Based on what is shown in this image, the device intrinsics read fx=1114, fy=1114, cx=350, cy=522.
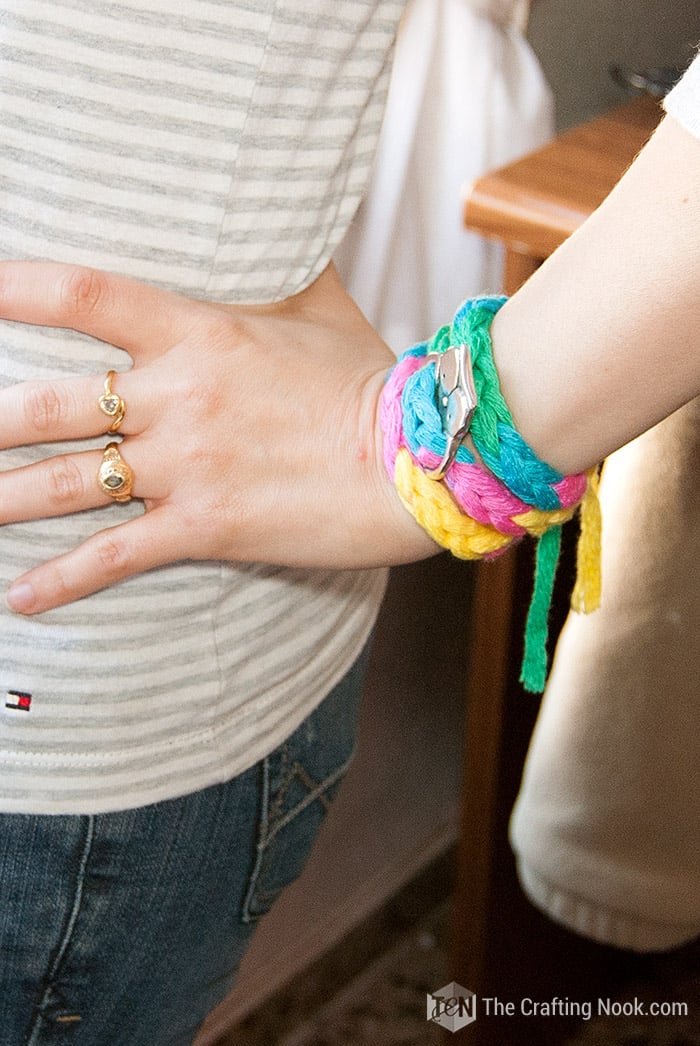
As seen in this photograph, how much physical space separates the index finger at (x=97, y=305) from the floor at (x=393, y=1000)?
105 centimetres

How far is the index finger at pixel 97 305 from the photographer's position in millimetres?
461

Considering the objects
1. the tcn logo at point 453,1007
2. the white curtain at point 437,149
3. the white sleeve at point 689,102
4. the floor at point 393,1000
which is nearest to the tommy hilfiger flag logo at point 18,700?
the white sleeve at point 689,102

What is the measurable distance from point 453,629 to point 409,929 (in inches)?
16.7

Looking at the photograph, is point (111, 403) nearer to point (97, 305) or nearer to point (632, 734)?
point (97, 305)

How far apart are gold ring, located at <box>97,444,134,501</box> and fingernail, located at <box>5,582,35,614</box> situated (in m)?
0.05

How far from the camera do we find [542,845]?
0.89 metres

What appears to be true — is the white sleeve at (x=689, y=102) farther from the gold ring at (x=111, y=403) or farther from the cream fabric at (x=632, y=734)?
the cream fabric at (x=632, y=734)

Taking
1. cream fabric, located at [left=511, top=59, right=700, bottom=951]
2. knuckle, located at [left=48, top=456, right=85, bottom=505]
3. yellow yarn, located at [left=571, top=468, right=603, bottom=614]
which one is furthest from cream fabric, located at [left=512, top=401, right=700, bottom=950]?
knuckle, located at [left=48, top=456, right=85, bottom=505]

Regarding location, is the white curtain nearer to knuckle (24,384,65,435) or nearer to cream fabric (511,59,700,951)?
cream fabric (511,59,700,951)

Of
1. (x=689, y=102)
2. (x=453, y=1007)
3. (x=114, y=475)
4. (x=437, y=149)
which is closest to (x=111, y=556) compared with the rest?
(x=114, y=475)

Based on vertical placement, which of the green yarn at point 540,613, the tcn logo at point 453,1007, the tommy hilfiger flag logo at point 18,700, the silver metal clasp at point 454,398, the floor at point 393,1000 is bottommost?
the floor at point 393,1000

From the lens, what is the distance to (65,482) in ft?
1.60

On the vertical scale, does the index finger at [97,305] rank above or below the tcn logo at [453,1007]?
above

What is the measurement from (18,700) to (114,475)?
109mm
